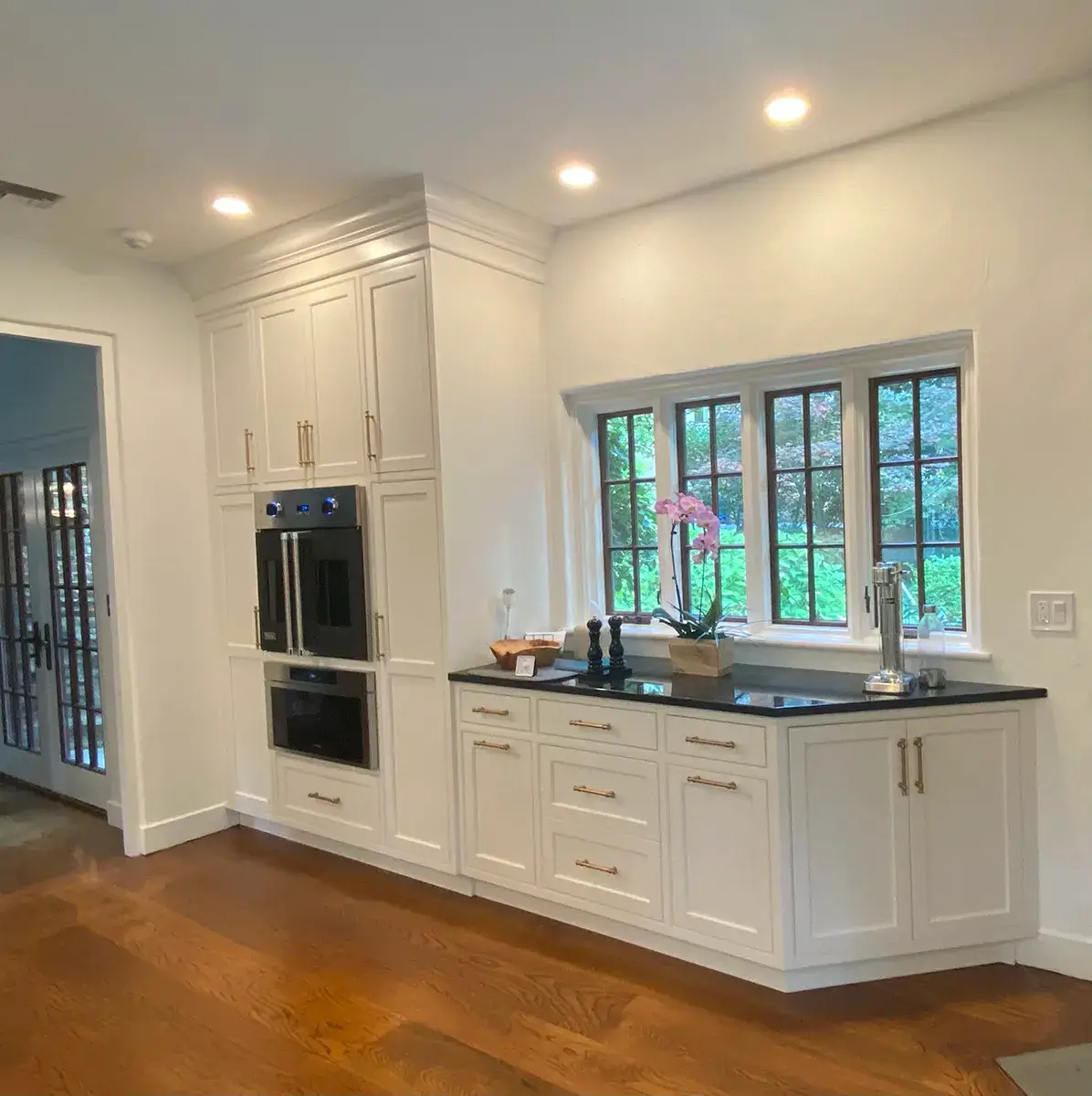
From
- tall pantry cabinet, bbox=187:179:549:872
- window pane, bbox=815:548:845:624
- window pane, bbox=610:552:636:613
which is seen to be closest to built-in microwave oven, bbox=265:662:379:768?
tall pantry cabinet, bbox=187:179:549:872

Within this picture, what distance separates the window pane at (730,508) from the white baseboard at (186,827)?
2737 mm

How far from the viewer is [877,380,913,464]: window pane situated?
10.0 feet

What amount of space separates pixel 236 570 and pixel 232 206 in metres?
1.62

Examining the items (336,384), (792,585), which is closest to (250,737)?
(336,384)

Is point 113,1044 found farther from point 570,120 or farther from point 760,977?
point 570,120

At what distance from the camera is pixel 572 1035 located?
2414mm

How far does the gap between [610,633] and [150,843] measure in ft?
7.69

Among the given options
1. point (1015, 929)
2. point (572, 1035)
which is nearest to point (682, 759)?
point (572, 1035)

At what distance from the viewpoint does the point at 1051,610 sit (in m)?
2.64

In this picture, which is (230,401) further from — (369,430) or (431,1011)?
(431,1011)

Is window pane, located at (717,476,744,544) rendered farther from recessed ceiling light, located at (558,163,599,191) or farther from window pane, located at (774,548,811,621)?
recessed ceiling light, located at (558,163,599,191)

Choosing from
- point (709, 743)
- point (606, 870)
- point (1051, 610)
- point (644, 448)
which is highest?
point (644, 448)

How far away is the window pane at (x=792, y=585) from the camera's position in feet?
10.9

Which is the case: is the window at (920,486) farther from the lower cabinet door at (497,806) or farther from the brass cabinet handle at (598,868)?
the lower cabinet door at (497,806)
